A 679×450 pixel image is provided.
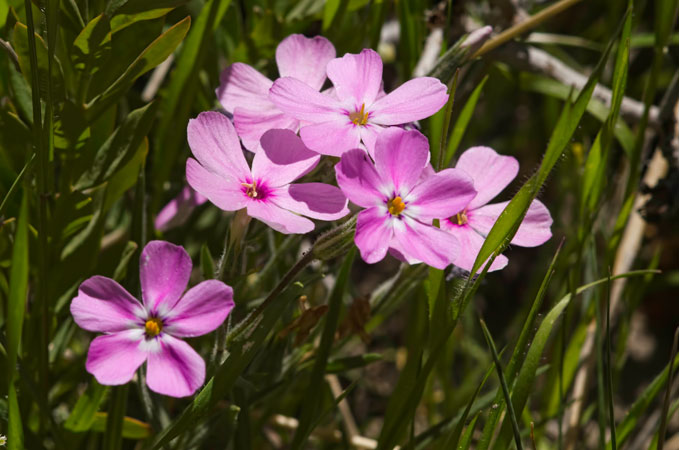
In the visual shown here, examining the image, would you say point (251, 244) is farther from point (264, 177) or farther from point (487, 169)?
point (487, 169)

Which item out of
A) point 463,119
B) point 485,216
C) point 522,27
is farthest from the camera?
point 522,27

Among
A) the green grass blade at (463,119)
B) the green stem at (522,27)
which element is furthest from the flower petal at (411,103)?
the green stem at (522,27)

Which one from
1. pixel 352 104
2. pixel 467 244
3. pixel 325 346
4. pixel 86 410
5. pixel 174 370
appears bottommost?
pixel 86 410

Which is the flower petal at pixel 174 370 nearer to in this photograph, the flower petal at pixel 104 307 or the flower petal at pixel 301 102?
the flower petal at pixel 104 307

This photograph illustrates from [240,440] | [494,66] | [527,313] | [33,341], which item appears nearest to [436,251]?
[527,313]

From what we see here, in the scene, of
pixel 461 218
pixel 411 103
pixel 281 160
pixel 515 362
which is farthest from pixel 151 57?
pixel 515 362

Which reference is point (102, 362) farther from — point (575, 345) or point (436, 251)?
point (575, 345)

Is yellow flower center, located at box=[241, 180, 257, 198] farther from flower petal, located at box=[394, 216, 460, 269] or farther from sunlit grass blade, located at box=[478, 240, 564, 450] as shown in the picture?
sunlit grass blade, located at box=[478, 240, 564, 450]
